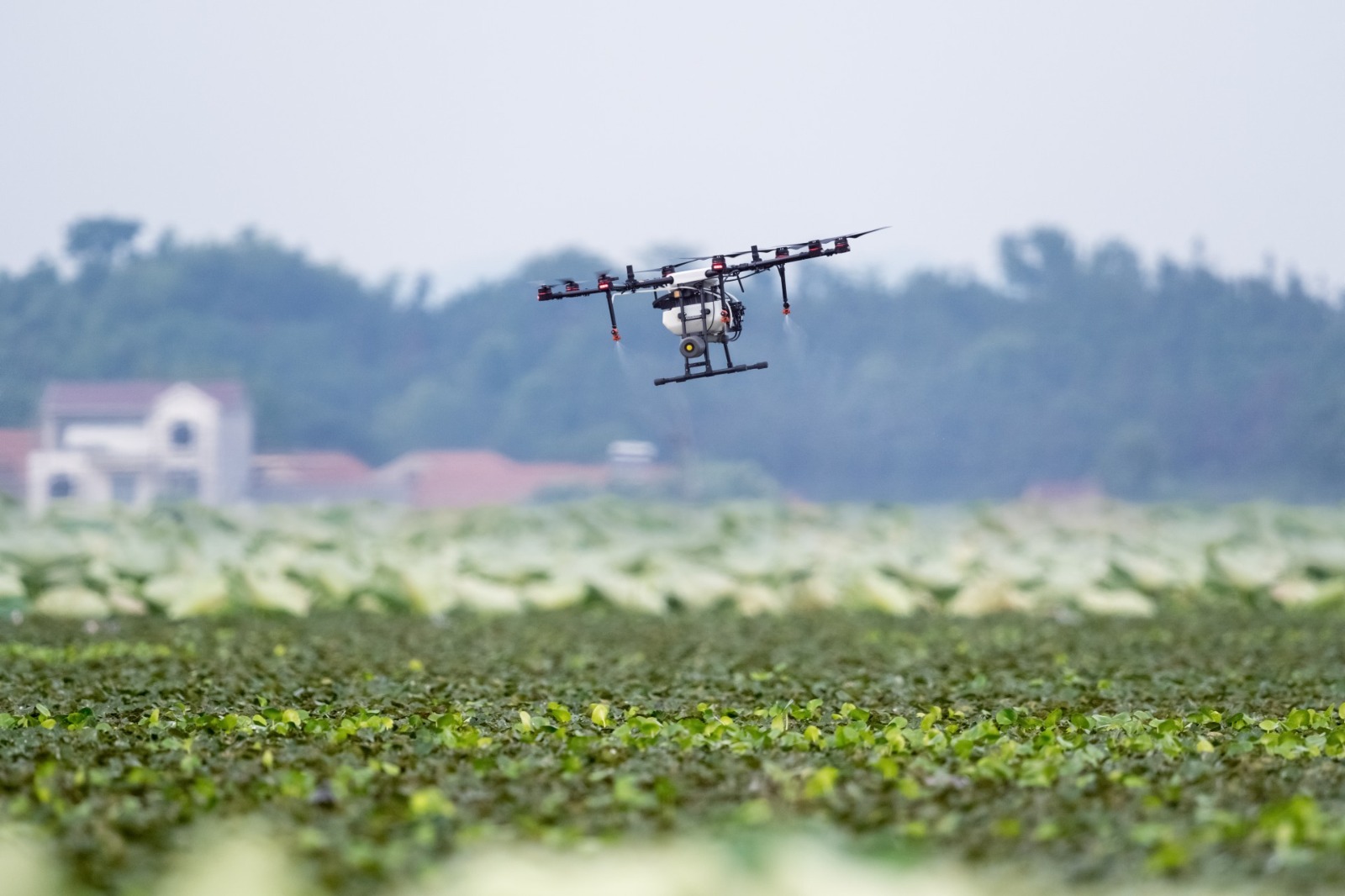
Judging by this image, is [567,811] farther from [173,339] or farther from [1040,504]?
[173,339]

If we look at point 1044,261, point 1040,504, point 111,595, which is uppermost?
point 1044,261

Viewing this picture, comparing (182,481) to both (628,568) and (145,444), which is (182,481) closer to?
(145,444)

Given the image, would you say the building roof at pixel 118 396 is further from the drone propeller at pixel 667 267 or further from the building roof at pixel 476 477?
the drone propeller at pixel 667 267

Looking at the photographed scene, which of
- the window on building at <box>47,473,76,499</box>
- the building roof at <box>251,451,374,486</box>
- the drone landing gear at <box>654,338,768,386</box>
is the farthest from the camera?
the building roof at <box>251,451,374,486</box>

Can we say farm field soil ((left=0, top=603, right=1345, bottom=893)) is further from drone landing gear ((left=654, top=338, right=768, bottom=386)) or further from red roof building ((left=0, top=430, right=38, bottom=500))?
red roof building ((left=0, top=430, right=38, bottom=500))

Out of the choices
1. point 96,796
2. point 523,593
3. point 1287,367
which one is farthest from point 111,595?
point 1287,367

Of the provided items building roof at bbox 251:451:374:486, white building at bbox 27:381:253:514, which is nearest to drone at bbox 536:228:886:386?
white building at bbox 27:381:253:514
